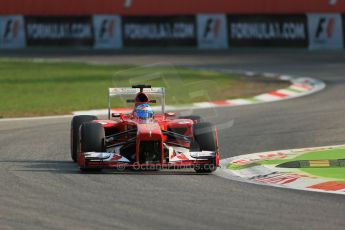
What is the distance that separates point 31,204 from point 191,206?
170cm

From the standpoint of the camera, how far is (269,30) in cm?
3878

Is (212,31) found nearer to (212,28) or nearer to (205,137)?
(212,28)

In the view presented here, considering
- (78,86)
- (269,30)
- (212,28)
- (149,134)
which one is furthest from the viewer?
(212,28)

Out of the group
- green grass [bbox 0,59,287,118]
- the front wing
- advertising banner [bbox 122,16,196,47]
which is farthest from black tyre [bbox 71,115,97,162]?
advertising banner [bbox 122,16,196,47]

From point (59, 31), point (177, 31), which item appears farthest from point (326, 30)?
point (59, 31)

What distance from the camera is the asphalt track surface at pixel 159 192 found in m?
9.36

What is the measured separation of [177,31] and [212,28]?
1.49m

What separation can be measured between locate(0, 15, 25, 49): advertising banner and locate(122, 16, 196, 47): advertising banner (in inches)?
173

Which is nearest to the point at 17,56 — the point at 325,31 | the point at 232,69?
the point at 232,69

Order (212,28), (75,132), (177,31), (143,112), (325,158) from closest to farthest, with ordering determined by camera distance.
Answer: (143,112) → (325,158) → (75,132) → (212,28) → (177,31)

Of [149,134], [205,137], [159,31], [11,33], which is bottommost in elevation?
[205,137]

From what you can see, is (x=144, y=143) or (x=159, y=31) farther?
(x=159, y=31)

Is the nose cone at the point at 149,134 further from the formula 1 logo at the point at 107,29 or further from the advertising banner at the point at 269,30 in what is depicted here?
the formula 1 logo at the point at 107,29

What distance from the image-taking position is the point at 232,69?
109 ft
